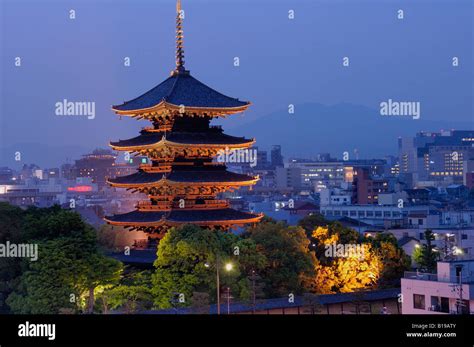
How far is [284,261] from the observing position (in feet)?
77.9

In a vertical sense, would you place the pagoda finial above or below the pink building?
above

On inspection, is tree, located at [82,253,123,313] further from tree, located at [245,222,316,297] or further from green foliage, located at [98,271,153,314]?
tree, located at [245,222,316,297]

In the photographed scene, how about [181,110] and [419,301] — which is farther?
[181,110]

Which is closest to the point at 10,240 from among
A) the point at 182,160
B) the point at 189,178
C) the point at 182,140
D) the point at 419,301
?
the point at 189,178

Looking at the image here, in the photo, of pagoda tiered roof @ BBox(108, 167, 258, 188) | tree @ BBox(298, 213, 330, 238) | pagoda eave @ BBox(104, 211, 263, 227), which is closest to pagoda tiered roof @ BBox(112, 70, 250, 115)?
pagoda tiered roof @ BBox(108, 167, 258, 188)

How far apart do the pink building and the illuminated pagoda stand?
7.71m

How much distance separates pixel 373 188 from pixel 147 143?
1781 inches

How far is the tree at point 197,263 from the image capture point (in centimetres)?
2184

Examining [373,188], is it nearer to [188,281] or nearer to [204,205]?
[204,205]

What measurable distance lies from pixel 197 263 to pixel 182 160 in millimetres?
5305

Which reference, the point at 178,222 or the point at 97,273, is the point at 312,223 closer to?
the point at 178,222

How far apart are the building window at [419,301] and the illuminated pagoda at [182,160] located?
7.91m

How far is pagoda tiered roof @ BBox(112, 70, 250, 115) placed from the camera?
26859 millimetres

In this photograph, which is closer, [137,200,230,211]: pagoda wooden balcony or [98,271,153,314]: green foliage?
[98,271,153,314]: green foliage
